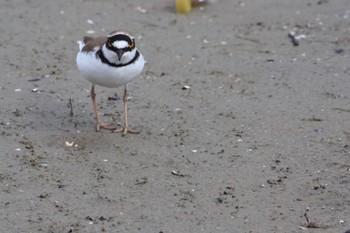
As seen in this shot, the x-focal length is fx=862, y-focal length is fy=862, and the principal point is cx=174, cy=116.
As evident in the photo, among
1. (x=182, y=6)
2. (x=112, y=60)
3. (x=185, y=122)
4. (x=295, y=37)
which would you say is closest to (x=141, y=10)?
(x=182, y=6)

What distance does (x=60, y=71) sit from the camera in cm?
788

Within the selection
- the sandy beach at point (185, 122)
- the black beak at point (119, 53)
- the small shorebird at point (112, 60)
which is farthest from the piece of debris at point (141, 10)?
the black beak at point (119, 53)

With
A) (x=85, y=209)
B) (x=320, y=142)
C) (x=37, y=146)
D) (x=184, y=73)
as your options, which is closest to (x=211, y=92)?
(x=184, y=73)

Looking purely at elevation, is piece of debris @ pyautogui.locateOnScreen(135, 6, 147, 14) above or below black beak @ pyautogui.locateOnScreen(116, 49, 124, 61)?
below

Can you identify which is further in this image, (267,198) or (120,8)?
(120,8)

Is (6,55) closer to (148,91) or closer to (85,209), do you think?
(148,91)

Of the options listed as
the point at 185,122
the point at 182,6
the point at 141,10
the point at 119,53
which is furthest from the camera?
the point at 141,10

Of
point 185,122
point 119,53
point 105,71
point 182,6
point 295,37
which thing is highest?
point 119,53

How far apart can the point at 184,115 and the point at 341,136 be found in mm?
1298

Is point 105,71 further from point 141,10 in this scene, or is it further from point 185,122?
point 141,10

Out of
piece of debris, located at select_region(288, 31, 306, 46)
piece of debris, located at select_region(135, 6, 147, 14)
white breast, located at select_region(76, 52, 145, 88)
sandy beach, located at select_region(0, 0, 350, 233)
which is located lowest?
sandy beach, located at select_region(0, 0, 350, 233)

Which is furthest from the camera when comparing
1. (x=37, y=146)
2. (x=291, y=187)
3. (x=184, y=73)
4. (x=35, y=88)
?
(x=184, y=73)

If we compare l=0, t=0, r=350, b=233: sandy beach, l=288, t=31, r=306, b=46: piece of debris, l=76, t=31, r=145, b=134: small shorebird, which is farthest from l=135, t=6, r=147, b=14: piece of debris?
l=76, t=31, r=145, b=134: small shorebird

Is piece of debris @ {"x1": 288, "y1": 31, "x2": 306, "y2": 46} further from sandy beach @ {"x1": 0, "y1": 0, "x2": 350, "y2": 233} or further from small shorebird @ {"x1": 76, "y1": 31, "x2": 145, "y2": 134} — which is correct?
small shorebird @ {"x1": 76, "y1": 31, "x2": 145, "y2": 134}
